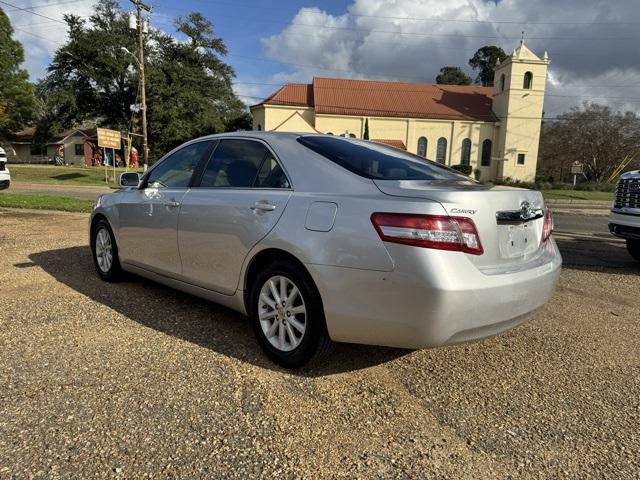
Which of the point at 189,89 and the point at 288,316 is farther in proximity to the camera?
the point at 189,89

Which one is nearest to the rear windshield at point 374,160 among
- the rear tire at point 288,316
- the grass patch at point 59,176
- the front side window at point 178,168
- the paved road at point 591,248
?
the rear tire at point 288,316

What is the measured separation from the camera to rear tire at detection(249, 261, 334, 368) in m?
3.05

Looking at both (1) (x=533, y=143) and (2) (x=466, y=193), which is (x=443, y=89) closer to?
(1) (x=533, y=143)

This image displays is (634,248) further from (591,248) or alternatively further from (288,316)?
(288,316)

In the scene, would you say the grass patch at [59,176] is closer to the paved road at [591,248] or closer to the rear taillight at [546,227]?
the paved road at [591,248]

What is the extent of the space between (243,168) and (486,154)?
54649 mm

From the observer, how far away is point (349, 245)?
2826 mm

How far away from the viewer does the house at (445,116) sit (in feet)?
168

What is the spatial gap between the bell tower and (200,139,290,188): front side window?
5302 cm

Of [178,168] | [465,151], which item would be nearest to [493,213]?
[178,168]

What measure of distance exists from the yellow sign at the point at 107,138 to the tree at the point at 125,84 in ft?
38.4

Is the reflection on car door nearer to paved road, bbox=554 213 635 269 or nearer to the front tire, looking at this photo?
the front tire

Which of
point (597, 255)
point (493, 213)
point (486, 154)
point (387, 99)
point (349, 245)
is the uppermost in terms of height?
point (387, 99)

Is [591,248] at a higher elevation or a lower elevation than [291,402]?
higher
